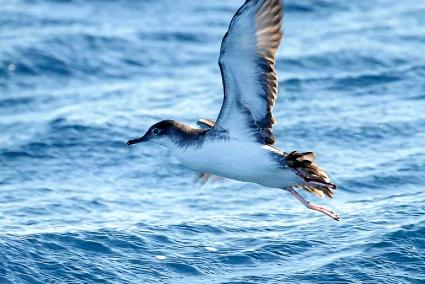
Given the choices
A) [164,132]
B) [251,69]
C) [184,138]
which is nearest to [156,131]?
[164,132]

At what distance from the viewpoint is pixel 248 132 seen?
31.6 ft

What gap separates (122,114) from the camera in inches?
592

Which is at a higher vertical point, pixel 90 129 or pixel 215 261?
pixel 90 129

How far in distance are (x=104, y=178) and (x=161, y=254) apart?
239cm

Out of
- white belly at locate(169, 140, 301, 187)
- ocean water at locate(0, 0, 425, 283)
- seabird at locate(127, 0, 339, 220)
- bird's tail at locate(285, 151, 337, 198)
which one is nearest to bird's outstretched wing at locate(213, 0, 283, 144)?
seabird at locate(127, 0, 339, 220)

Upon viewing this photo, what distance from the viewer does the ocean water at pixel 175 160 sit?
1057 cm

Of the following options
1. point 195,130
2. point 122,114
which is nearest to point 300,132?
point 122,114

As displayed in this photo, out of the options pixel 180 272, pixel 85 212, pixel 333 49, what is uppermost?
pixel 333 49

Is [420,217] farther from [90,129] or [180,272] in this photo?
[90,129]

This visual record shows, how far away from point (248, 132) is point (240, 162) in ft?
1.13

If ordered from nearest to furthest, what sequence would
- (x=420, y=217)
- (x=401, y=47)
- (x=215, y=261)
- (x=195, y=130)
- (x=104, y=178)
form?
(x=195, y=130), (x=215, y=261), (x=420, y=217), (x=104, y=178), (x=401, y=47)

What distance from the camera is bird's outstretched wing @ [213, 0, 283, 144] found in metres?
9.03

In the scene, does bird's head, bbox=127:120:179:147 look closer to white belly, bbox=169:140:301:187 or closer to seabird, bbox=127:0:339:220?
seabird, bbox=127:0:339:220

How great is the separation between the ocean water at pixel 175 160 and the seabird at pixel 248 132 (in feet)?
3.92
